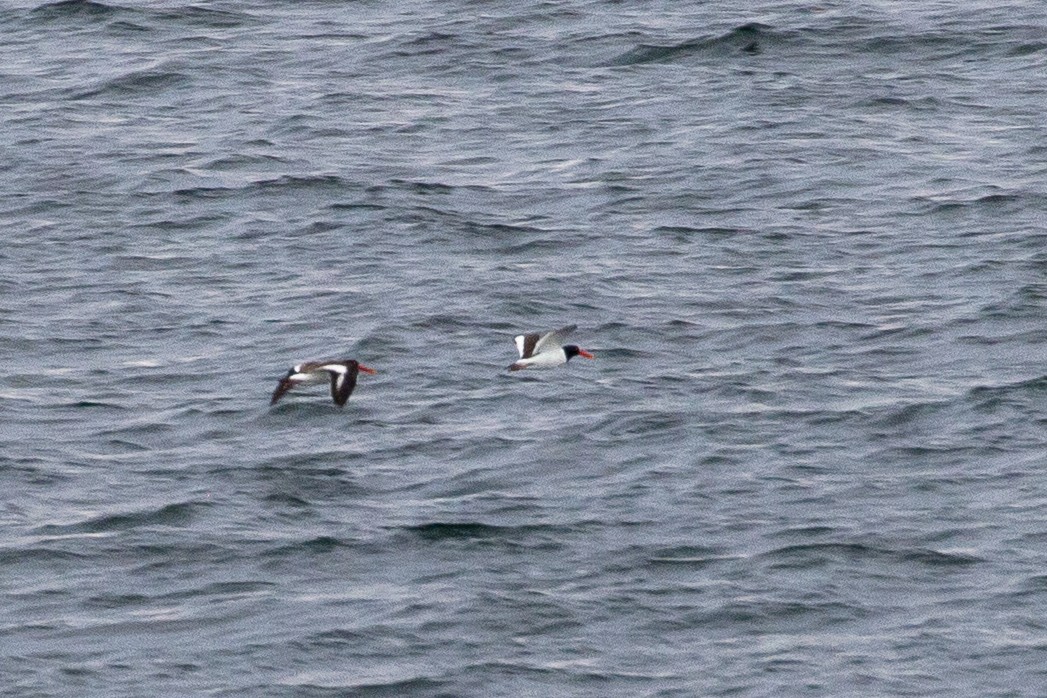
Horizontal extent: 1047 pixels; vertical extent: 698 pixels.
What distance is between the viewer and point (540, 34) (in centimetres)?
3700

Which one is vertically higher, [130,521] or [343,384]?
[343,384]

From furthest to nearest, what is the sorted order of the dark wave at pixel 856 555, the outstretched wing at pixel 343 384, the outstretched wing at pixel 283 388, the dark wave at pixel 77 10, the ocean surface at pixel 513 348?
the dark wave at pixel 77 10
the outstretched wing at pixel 283 388
the outstretched wing at pixel 343 384
the dark wave at pixel 856 555
the ocean surface at pixel 513 348

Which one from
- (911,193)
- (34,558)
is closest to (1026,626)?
(34,558)

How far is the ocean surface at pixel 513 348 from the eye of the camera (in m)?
19.2

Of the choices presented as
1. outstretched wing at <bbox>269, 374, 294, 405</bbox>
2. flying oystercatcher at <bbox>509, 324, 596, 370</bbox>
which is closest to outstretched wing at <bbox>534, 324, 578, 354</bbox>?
flying oystercatcher at <bbox>509, 324, 596, 370</bbox>

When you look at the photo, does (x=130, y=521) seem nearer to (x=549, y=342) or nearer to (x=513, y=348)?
(x=549, y=342)

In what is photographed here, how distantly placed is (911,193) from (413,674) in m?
13.3

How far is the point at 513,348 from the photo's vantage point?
83.7ft

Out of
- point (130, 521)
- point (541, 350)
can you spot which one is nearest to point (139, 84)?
point (541, 350)

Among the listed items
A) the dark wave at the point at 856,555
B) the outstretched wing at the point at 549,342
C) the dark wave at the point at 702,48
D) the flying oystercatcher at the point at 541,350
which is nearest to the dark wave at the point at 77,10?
the dark wave at the point at 702,48

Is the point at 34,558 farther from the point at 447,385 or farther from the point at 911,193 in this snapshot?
the point at 911,193

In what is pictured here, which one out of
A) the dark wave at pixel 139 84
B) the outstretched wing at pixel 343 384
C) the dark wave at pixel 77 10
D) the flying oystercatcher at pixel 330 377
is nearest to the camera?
the outstretched wing at pixel 343 384

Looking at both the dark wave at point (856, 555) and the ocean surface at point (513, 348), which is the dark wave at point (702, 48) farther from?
the dark wave at point (856, 555)

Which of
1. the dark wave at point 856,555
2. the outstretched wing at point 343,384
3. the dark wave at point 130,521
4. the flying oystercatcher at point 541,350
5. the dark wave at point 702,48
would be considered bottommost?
the dark wave at point 856,555
